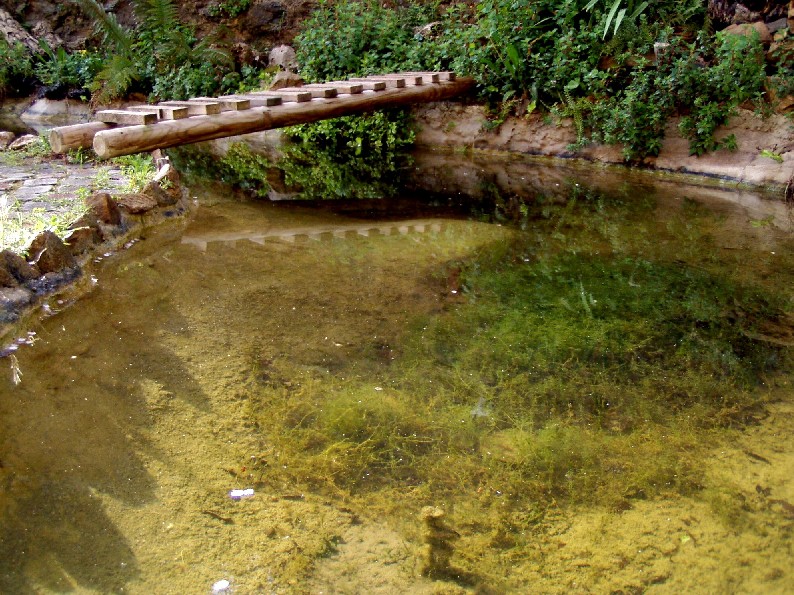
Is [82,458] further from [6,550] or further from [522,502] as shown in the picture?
[522,502]

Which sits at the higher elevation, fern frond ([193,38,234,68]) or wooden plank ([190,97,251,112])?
wooden plank ([190,97,251,112])

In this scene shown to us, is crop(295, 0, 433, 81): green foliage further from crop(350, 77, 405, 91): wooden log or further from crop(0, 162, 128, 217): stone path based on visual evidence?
crop(0, 162, 128, 217): stone path

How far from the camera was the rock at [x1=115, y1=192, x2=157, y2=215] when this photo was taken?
5.27m

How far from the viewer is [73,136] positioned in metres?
4.94

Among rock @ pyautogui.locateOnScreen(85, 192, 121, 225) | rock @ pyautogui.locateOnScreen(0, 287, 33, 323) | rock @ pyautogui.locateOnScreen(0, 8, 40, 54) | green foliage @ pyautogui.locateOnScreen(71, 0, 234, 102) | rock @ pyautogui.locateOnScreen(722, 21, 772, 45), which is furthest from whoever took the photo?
rock @ pyautogui.locateOnScreen(0, 8, 40, 54)

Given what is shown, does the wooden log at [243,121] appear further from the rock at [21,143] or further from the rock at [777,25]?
the rock at [777,25]

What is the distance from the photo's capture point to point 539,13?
855cm

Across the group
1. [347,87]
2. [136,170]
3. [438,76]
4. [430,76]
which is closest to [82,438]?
[136,170]

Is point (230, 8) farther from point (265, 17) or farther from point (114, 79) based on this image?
point (114, 79)

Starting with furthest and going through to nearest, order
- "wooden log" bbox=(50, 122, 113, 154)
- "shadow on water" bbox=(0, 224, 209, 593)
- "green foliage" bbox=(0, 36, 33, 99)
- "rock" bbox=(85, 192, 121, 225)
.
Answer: "green foliage" bbox=(0, 36, 33, 99)
"rock" bbox=(85, 192, 121, 225)
"wooden log" bbox=(50, 122, 113, 154)
"shadow on water" bbox=(0, 224, 209, 593)

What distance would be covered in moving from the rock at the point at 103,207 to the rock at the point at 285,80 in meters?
5.23

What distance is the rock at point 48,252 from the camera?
412cm

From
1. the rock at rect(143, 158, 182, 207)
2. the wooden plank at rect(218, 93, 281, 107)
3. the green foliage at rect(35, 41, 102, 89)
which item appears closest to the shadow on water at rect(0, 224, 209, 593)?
the rock at rect(143, 158, 182, 207)

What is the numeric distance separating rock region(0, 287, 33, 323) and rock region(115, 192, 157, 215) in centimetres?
147
